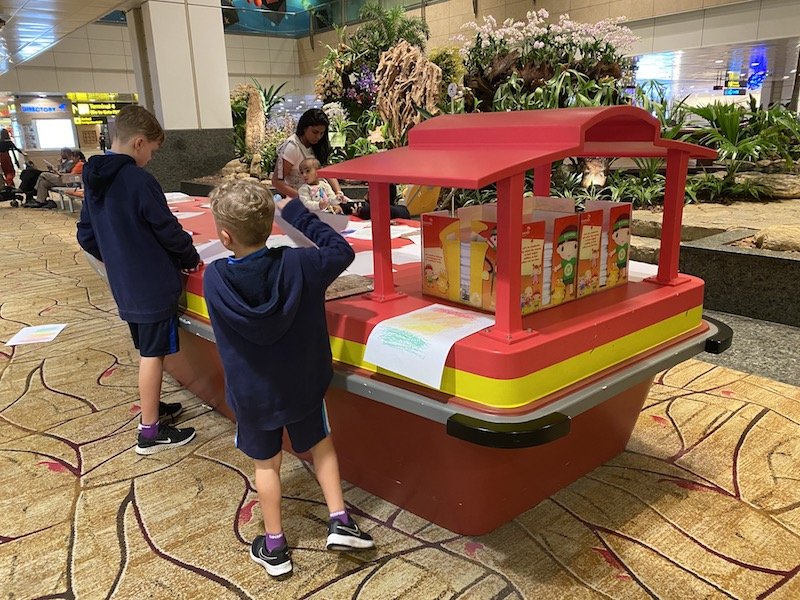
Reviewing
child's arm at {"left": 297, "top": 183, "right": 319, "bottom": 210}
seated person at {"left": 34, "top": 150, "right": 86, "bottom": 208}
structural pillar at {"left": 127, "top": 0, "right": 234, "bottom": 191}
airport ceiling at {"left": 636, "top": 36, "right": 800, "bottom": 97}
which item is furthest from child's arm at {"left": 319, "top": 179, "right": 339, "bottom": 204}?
airport ceiling at {"left": 636, "top": 36, "right": 800, "bottom": 97}

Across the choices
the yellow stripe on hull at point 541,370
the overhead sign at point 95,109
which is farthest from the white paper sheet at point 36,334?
the overhead sign at point 95,109

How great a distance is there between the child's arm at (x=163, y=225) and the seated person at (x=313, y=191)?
134 centimetres

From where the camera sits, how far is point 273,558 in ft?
5.90

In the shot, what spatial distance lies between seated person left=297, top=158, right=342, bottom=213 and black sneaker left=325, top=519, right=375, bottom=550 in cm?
226

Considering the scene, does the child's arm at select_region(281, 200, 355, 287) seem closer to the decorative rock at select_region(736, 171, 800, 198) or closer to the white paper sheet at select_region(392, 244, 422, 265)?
the white paper sheet at select_region(392, 244, 422, 265)

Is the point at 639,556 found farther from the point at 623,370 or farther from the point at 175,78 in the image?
the point at 175,78

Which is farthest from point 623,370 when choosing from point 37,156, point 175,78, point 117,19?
point 37,156

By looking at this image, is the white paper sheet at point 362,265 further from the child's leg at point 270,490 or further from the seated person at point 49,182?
the seated person at point 49,182

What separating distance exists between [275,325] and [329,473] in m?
0.53

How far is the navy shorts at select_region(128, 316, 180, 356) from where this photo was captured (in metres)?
2.51

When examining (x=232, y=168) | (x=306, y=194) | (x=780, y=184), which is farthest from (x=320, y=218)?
(x=232, y=168)

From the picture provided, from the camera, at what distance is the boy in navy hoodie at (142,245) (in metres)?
2.34

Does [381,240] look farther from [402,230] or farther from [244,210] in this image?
[402,230]

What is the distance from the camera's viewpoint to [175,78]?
7.08 meters
